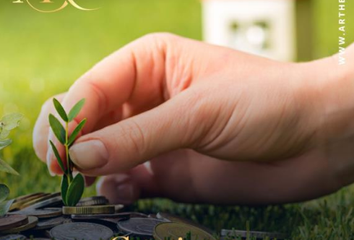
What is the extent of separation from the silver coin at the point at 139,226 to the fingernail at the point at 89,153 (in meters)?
0.15

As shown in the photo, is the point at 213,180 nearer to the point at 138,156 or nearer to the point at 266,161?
the point at 266,161

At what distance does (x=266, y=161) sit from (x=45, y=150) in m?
0.62

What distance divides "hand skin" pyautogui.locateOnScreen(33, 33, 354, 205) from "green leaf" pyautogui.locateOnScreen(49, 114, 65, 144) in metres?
0.04

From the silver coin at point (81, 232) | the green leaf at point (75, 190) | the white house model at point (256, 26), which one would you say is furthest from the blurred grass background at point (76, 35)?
the silver coin at point (81, 232)

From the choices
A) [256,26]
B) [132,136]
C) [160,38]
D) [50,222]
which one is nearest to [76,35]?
[256,26]

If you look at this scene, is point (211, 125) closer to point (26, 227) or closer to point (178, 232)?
point (178, 232)

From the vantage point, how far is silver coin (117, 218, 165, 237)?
1.24 meters

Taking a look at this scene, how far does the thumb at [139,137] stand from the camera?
136cm

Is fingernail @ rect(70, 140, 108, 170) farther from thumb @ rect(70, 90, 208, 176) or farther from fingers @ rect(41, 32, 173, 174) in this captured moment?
fingers @ rect(41, 32, 173, 174)

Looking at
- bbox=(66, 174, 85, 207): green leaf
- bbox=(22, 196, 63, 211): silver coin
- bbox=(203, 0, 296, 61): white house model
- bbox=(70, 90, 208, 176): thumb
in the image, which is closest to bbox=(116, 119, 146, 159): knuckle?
bbox=(70, 90, 208, 176): thumb

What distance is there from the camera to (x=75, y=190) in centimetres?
135

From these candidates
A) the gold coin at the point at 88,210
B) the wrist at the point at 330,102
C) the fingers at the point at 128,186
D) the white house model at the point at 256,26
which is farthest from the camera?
the white house model at the point at 256,26

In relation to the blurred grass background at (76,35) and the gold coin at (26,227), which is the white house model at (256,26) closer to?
the blurred grass background at (76,35)

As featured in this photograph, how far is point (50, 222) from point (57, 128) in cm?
20
